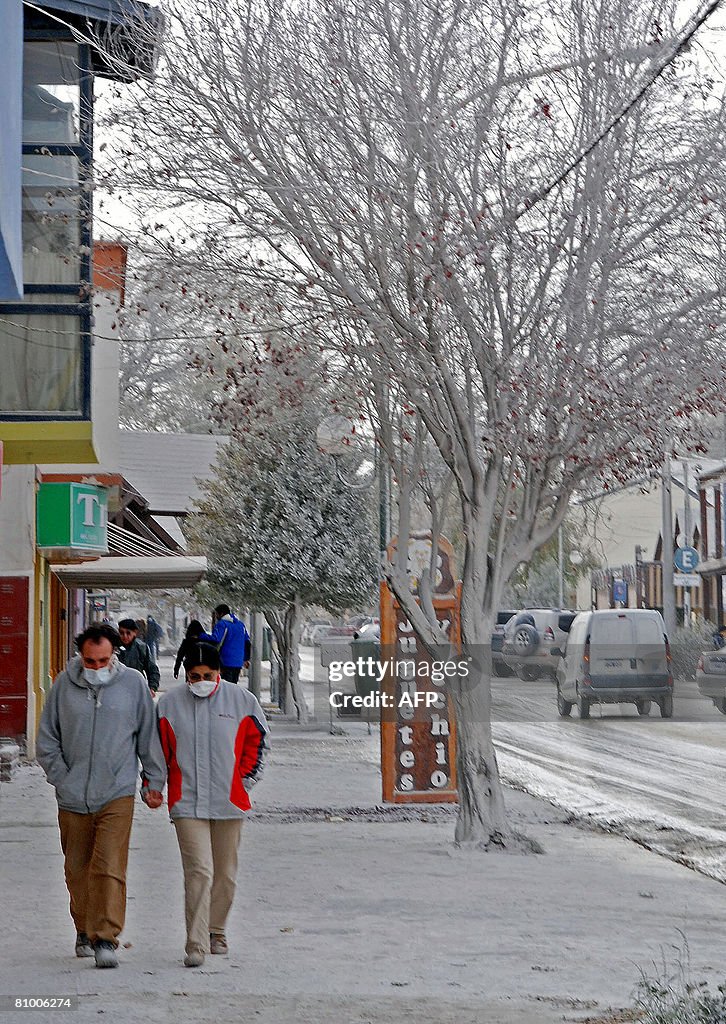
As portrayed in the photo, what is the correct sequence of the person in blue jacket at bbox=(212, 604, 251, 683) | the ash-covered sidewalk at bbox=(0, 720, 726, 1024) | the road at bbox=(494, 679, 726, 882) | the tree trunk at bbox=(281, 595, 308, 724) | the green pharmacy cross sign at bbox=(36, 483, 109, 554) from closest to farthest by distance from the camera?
the ash-covered sidewalk at bbox=(0, 720, 726, 1024)
the road at bbox=(494, 679, 726, 882)
the green pharmacy cross sign at bbox=(36, 483, 109, 554)
the person in blue jacket at bbox=(212, 604, 251, 683)
the tree trunk at bbox=(281, 595, 308, 724)

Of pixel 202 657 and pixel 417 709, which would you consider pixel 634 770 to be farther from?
pixel 202 657

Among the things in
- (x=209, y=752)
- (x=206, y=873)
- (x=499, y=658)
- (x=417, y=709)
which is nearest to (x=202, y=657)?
(x=209, y=752)

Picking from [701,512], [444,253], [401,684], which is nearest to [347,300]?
[444,253]

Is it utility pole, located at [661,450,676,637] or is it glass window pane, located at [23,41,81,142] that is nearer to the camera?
glass window pane, located at [23,41,81,142]

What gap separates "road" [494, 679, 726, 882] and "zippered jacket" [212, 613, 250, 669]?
13.7 ft

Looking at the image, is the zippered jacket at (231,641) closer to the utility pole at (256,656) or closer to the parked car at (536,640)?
the utility pole at (256,656)

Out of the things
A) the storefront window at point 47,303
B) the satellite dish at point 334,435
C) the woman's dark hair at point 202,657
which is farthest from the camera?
the satellite dish at point 334,435

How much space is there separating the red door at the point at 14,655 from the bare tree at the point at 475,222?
25.5 feet

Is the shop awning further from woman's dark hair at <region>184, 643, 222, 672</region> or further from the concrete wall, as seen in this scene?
woman's dark hair at <region>184, 643, 222, 672</region>

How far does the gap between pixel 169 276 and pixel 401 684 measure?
4.59 m

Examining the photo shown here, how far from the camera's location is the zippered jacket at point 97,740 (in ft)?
24.8

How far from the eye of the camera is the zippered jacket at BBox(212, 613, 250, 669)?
23.7 metres

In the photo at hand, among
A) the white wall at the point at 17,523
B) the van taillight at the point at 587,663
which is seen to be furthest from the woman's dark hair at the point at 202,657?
the van taillight at the point at 587,663

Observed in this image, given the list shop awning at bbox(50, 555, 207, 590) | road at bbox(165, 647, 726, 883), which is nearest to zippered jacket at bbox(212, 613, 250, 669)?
shop awning at bbox(50, 555, 207, 590)
